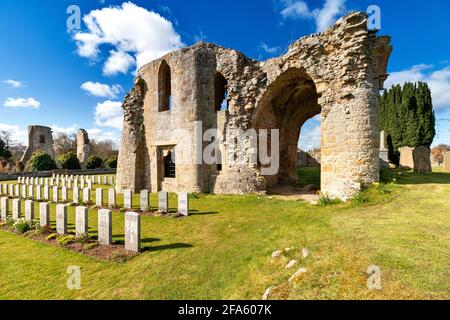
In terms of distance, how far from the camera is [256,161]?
43.0 ft

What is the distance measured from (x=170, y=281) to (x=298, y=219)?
4.25 metres

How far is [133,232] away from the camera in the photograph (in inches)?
236

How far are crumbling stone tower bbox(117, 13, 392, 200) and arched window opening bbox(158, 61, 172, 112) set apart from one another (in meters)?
0.07

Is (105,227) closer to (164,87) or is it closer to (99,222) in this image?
(99,222)

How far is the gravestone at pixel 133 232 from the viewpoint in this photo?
19.5 ft

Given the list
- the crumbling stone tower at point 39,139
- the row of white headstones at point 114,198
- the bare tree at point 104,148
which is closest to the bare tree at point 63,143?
the bare tree at point 104,148

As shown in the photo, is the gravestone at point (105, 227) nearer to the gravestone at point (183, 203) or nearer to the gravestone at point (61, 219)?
the gravestone at point (61, 219)

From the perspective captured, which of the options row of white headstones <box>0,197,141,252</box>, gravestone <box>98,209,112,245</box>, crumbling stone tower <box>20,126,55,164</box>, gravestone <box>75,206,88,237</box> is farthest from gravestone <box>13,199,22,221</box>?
crumbling stone tower <box>20,126,55,164</box>

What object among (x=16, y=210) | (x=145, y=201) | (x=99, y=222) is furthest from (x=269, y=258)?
(x=16, y=210)

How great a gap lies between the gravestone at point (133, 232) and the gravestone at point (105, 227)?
0.68m
